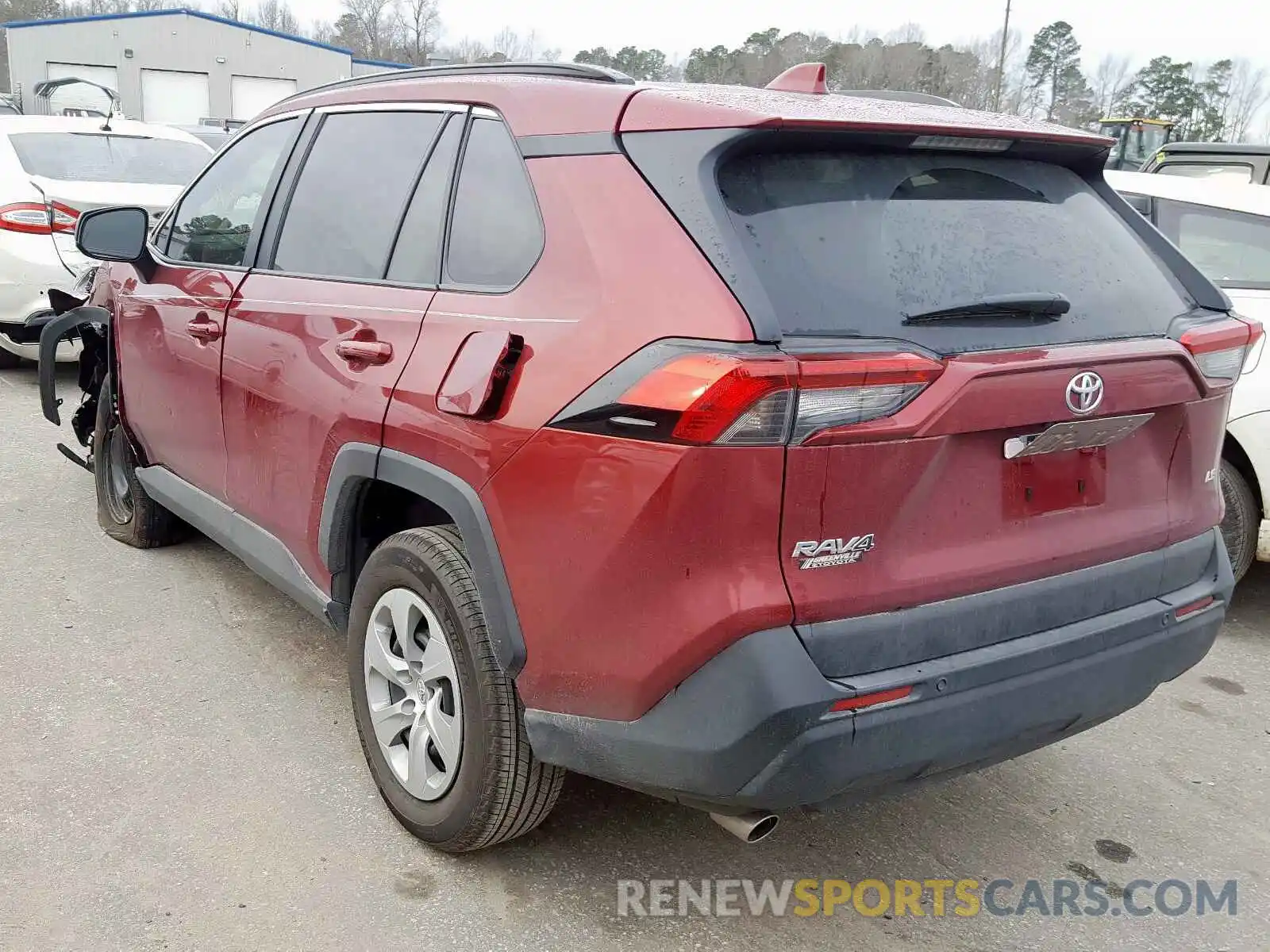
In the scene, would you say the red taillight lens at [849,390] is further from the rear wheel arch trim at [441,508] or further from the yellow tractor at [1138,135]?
the yellow tractor at [1138,135]

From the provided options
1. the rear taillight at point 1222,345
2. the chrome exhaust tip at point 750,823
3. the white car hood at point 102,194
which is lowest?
the chrome exhaust tip at point 750,823

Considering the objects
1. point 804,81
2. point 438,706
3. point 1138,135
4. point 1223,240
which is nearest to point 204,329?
point 438,706

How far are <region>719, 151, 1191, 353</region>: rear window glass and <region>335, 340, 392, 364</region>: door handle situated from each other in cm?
100

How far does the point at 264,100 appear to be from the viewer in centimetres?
4694

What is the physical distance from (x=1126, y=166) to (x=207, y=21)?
124 feet

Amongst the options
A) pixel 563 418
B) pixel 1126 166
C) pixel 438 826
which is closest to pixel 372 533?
pixel 438 826

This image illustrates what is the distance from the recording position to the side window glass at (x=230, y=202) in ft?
11.8

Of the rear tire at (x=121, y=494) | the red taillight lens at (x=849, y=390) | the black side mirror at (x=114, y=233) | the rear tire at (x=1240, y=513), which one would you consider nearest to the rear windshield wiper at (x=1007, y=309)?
the red taillight lens at (x=849, y=390)

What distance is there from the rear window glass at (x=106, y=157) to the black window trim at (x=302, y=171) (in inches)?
187

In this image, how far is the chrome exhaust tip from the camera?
229cm

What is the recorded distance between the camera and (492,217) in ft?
8.46

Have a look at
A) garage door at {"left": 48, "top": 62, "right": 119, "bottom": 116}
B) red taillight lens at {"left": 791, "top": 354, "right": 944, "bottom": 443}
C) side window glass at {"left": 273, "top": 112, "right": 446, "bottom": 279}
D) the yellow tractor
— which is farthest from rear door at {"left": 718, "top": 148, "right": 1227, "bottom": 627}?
garage door at {"left": 48, "top": 62, "right": 119, "bottom": 116}

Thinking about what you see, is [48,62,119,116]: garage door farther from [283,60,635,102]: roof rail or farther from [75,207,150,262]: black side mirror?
[283,60,635,102]: roof rail

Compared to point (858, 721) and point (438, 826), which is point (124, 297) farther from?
point (858, 721)
